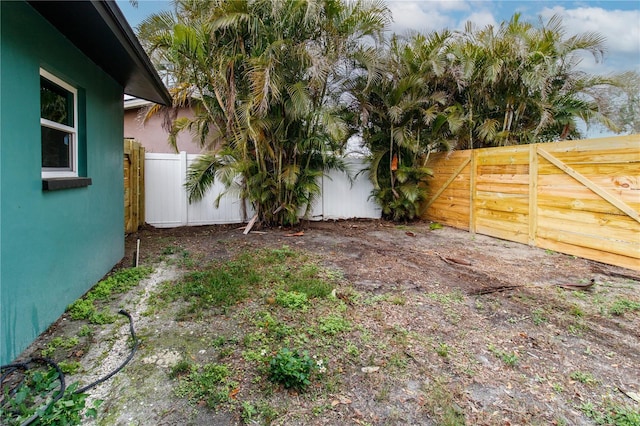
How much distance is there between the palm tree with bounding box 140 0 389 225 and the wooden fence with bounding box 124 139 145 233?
0.89 m

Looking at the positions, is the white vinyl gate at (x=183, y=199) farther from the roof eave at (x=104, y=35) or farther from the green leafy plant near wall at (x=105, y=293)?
the green leafy plant near wall at (x=105, y=293)

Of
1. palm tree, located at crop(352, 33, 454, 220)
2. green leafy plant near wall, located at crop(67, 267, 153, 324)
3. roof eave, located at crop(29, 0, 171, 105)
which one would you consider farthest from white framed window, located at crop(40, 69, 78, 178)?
palm tree, located at crop(352, 33, 454, 220)

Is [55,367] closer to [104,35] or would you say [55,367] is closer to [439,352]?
[439,352]

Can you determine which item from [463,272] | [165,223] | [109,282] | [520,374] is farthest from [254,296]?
[165,223]

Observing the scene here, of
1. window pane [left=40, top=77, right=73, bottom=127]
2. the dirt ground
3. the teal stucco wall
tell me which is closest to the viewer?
the dirt ground

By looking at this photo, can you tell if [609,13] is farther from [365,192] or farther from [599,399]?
[599,399]

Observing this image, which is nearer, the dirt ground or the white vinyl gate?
the dirt ground

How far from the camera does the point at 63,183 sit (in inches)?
109

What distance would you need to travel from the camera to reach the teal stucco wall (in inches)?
82.2

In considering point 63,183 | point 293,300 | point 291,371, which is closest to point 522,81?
point 293,300

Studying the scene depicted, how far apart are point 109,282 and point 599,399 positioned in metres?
4.38

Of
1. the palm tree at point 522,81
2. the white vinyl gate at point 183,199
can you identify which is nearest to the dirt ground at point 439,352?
the white vinyl gate at point 183,199

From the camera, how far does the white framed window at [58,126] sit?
9.18 ft

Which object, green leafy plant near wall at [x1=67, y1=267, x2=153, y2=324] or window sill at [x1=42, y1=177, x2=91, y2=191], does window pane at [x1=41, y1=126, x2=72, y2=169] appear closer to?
window sill at [x1=42, y1=177, x2=91, y2=191]
